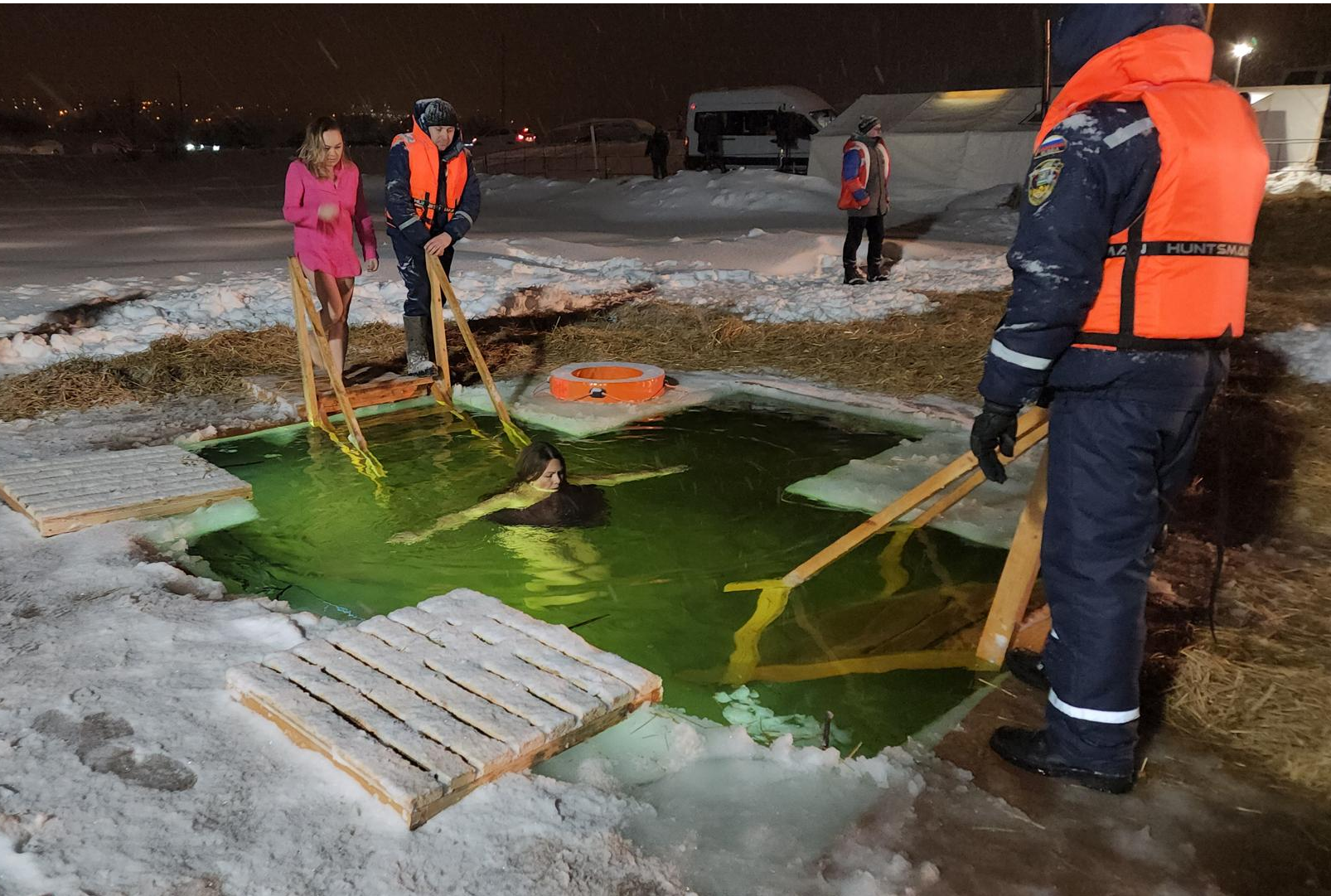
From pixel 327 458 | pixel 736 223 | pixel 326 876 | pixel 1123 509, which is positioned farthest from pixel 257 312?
pixel 736 223

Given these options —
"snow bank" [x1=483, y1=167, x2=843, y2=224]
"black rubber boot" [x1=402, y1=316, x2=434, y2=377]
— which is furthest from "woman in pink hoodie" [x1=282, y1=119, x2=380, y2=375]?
"snow bank" [x1=483, y1=167, x2=843, y2=224]

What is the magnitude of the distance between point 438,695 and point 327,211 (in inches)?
165

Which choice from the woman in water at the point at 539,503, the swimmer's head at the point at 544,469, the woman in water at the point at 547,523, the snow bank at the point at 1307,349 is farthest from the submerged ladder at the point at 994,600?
the snow bank at the point at 1307,349

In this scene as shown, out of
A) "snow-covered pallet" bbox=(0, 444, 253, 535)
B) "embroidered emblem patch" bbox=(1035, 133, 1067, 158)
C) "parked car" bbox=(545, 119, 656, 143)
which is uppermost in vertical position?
"parked car" bbox=(545, 119, 656, 143)

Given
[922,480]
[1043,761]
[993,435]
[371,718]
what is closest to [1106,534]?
[993,435]

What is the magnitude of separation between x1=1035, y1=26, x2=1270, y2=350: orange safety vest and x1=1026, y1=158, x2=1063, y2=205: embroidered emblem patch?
13cm

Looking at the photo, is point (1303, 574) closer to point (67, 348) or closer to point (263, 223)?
point (67, 348)

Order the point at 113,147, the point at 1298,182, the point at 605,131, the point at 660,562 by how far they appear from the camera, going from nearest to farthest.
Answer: the point at 660,562 < the point at 1298,182 < the point at 605,131 < the point at 113,147

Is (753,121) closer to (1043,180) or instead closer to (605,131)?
(605,131)

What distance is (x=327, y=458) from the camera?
18.8 feet

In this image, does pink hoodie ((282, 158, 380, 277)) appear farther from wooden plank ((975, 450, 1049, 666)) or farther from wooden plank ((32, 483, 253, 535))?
wooden plank ((975, 450, 1049, 666))

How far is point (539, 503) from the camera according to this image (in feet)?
15.8

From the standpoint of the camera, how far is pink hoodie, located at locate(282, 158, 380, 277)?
609 centimetres

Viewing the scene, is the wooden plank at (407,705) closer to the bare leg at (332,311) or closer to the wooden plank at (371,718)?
the wooden plank at (371,718)
